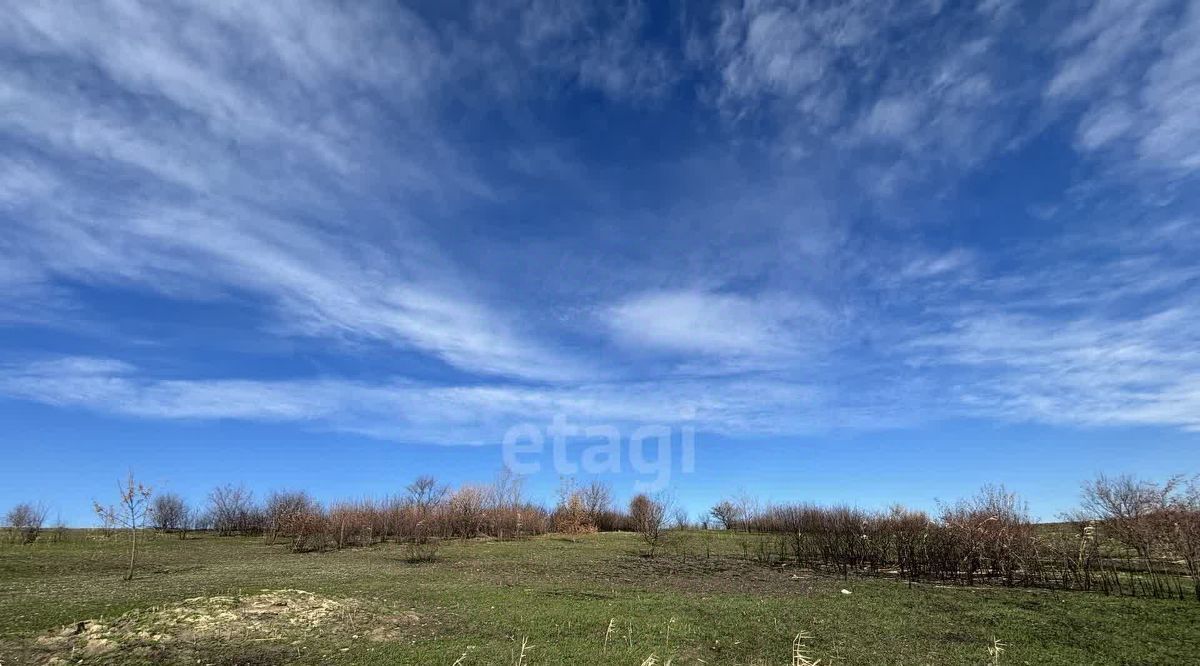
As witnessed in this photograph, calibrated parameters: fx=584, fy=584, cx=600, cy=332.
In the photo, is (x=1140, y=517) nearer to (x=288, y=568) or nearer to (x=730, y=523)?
(x=288, y=568)

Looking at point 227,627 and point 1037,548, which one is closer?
point 227,627

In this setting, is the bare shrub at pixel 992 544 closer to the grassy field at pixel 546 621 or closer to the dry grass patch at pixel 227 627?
the grassy field at pixel 546 621

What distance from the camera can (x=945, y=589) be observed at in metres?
21.3

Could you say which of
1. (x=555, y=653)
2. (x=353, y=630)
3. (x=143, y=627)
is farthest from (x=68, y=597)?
(x=555, y=653)

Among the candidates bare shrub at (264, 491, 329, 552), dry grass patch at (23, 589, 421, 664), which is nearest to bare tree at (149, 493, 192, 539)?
bare shrub at (264, 491, 329, 552)

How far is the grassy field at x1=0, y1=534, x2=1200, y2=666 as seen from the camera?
11.6 meters

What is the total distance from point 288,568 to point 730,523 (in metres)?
48.8

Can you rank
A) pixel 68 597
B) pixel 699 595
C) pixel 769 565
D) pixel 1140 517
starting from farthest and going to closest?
pixel 769 565
pixel 1140 517
pixel 699 595
pixel 68 597

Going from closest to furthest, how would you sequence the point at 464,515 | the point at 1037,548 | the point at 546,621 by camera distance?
the point at 546,621 < the point at 1037,548 < the point at 464,515

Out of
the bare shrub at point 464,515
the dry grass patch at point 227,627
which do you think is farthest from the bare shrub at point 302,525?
the dry grass patch at point 227,627

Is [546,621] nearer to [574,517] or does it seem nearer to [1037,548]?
[1037,548]

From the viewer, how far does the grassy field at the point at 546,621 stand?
11.6 metres

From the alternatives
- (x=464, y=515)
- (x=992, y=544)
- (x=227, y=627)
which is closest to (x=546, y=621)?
(x=227, y=627)

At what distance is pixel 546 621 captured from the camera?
1465 centimetres
